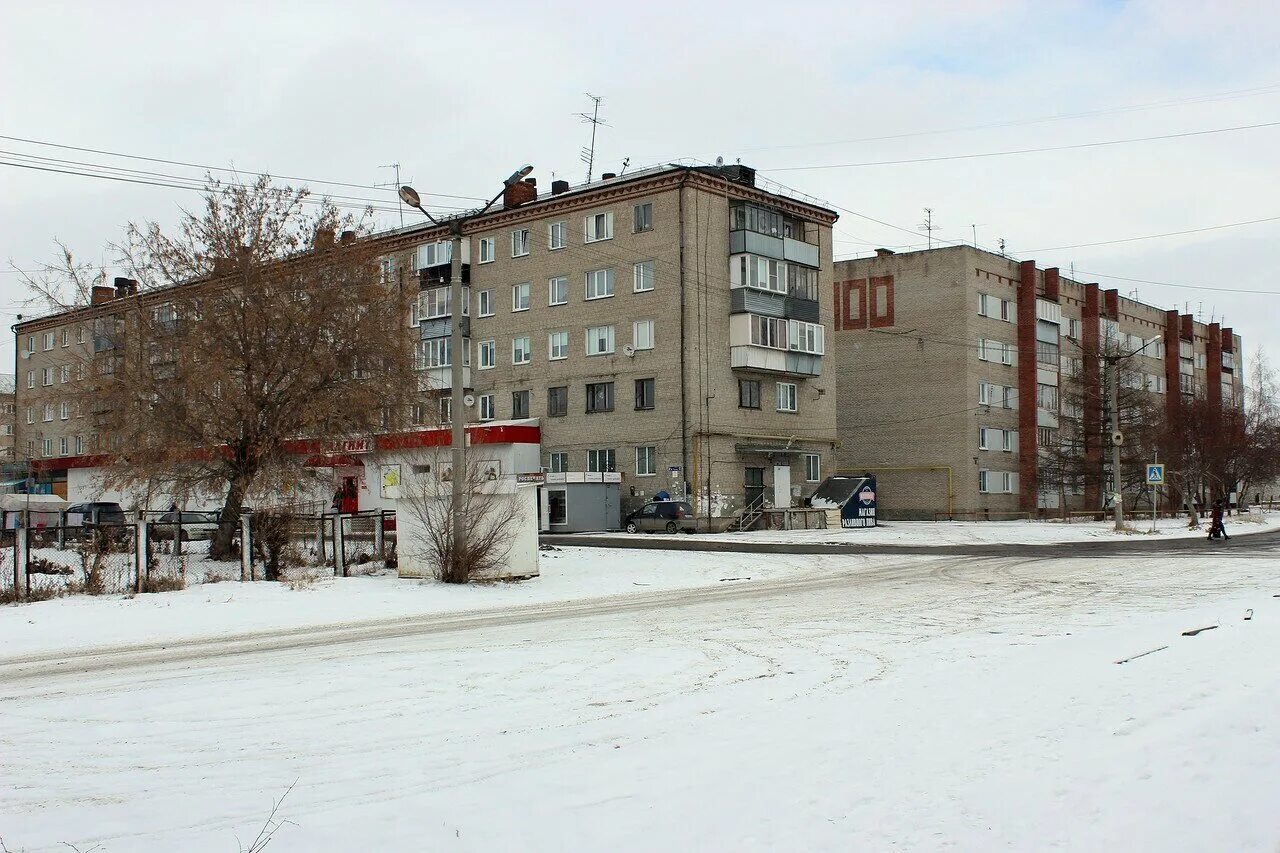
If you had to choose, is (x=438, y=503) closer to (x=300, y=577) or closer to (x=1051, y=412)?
(x=300, y=577)

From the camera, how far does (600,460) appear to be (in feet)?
175

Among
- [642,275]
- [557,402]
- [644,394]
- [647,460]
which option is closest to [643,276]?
[642,275]

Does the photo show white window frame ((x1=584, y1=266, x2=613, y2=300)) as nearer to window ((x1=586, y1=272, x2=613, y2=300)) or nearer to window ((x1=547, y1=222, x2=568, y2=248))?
window ((x1=586, y1=272, x2=613, y2=300))

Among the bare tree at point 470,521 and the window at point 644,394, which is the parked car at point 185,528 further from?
the window at point 644,394

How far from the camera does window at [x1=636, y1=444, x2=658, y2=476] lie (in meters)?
51.0

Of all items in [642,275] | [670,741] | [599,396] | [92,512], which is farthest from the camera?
[599,396]

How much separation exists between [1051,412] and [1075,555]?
42.9 meters

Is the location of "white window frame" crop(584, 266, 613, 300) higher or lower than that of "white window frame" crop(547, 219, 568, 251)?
lower

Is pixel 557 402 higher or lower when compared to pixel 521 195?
lower

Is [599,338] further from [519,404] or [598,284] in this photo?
[519,404]

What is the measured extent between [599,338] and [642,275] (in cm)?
377

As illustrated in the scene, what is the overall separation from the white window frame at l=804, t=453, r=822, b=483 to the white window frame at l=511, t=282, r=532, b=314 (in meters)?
15.9

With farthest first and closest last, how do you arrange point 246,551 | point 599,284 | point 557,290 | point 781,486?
point 557,290 < point 599,284 < point 781,486 < point 246,551

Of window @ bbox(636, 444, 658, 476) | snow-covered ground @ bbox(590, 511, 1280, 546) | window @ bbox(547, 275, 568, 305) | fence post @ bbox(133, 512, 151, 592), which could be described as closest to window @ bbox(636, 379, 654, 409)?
window @ bbox(636, 444, 658, 476)
